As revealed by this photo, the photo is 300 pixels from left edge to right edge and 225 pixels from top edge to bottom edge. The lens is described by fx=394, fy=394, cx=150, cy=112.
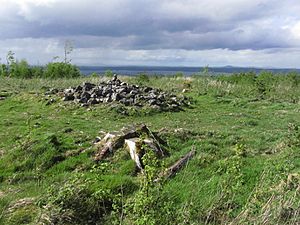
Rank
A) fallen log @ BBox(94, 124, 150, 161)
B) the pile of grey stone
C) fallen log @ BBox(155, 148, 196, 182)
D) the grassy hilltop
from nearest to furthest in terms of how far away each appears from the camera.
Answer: the grassy hilltop
fallen log @ BBox(155, 148, 196, 182)
fallen log @ BBox(94, 124, 150, 161)
the pile of grey stone

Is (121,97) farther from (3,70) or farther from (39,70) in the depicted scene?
(3,70)

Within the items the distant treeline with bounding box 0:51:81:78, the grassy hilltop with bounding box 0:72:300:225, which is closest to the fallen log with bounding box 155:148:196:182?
the grassy hilltop with bounding box 0:72:300:225

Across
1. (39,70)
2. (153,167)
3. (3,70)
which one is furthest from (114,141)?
(3,70)

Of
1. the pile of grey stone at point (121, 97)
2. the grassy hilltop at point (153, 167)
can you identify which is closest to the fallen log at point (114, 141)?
the grassy hilltop at point (153, 167)

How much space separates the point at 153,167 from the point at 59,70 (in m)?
30.8

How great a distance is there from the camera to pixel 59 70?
110 feet

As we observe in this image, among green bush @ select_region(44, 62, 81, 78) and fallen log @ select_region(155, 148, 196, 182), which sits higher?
green bush @ select_region(44, 62, 81, 78)

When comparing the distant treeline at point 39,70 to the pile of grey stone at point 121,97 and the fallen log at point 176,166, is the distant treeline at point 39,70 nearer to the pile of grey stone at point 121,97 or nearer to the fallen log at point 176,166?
the pile of grey stone at point 121,97

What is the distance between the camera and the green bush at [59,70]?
33406 millimetres

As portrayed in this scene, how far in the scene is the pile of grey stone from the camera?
1617 centimetres

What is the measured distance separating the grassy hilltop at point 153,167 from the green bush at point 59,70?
45.7 feet

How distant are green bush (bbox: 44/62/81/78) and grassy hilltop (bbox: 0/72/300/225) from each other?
45.7 feet

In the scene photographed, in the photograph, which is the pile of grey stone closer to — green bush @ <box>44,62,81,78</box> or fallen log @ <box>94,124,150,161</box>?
fallen log @ <box>94,124,150,161</box>

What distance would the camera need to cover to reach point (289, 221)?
435 cm
